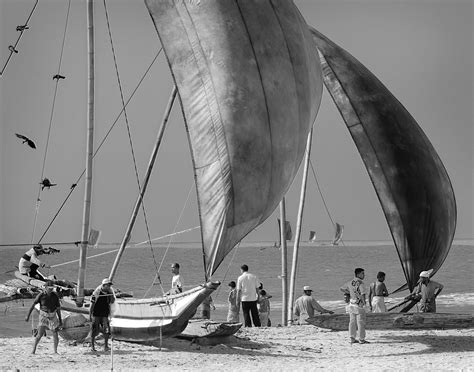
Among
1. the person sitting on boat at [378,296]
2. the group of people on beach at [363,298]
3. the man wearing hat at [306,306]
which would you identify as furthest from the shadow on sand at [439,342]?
the man wearing hat at [306,306]

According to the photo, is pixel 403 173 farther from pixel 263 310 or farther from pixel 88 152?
pixel 88 152

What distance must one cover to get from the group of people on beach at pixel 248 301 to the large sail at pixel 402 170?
83 centimetres

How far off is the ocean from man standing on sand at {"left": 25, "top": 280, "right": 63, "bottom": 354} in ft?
11.6

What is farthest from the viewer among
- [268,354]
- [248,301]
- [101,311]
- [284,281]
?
[284,281]

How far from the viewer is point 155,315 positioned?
22500 mm

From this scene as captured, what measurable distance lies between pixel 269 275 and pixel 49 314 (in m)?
68.2

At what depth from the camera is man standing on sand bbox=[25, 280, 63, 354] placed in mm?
21828

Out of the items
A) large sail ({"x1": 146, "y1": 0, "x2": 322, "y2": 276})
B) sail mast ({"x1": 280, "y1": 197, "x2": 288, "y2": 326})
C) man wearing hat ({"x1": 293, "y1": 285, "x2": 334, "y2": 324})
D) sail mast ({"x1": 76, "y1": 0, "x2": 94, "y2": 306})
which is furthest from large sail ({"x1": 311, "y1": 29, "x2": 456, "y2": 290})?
sail mast ({"x1": 76, "y1": 0, "x2": 94, "y2": 306})

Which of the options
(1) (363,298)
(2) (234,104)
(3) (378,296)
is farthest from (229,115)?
(3) (378,296)

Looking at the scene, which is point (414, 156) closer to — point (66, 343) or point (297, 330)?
point (297, 330)

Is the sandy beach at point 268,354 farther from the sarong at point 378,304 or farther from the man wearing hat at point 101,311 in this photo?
the sarong at point 378,304

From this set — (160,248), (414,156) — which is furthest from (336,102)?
(160,248)

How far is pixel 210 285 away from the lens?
836 inches

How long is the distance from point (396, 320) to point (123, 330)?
6.83m
